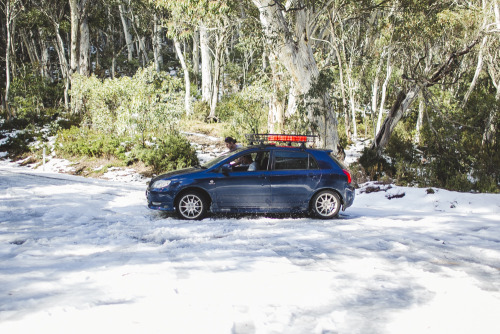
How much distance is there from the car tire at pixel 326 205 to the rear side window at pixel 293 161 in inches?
21.4

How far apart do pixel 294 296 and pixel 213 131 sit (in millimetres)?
18608

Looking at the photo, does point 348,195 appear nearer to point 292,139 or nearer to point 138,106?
point 292,139

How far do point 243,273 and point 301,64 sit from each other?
8.50 meters

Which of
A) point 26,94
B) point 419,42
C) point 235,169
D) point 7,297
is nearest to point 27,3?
point 26,94

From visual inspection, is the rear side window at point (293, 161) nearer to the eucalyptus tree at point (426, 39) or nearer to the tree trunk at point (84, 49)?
the eucalyptus tree at point (426, 39)

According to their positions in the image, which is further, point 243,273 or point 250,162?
point 250,162

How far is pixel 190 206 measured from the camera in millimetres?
7184

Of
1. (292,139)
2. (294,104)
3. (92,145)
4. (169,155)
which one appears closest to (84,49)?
(92,145)

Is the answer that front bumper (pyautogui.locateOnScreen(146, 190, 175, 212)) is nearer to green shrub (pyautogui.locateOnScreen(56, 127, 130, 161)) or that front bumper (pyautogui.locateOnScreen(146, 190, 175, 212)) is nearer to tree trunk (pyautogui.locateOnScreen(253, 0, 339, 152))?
tree trunk (pyautogui.locateOnScreen(253, 0, 339, 152))

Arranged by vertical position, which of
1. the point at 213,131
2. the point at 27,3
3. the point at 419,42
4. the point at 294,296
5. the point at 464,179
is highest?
the point at 27,3

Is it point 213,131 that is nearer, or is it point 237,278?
point 237,278

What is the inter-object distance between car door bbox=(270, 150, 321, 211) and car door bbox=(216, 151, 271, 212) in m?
0.15

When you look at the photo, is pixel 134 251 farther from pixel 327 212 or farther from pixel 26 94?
pixel 26 94

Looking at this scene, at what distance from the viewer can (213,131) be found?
21.9 m
